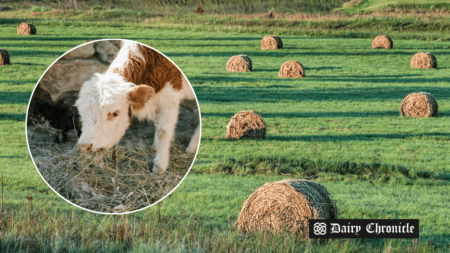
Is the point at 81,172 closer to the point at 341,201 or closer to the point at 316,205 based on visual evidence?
the point at 316,205

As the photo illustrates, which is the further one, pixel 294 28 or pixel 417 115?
pixel 294 28

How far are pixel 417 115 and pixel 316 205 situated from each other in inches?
542

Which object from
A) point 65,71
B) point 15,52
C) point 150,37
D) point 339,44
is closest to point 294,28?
point 339,44

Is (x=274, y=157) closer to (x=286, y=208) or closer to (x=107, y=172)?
(x=286, y=208)

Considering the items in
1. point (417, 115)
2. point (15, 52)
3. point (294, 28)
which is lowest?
point (417, 115)

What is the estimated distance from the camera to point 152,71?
4.05m

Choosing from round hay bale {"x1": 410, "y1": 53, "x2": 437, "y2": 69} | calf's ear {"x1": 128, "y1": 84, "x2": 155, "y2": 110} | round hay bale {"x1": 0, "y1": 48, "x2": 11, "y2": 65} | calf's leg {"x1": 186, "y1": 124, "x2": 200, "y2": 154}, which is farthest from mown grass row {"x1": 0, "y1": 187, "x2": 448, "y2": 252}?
round hay bale {"x1": 410, "y1": 53, "x2": 437, "y2": 69}

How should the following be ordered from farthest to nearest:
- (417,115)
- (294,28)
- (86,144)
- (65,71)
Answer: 1. (294,28)
2. (417,115)
3. (65,71)
4. (86,144)

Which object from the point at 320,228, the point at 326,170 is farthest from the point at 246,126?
the point at 320,228

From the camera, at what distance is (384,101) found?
22359 millimetres

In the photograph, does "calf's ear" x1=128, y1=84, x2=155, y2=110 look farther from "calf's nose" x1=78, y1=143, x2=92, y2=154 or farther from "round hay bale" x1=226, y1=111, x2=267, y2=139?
"round hay bale" x1=226, y1=111, x2=267, y2=139

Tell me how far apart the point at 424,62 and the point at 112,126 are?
31.6 metres

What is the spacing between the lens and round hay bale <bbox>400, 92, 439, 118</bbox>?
19047mm

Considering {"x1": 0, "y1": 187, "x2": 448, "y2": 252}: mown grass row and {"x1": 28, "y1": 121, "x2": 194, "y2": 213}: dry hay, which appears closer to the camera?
{"x1": 28, "y1": 121, "x2": 194, "y2": 213}: dry hay
